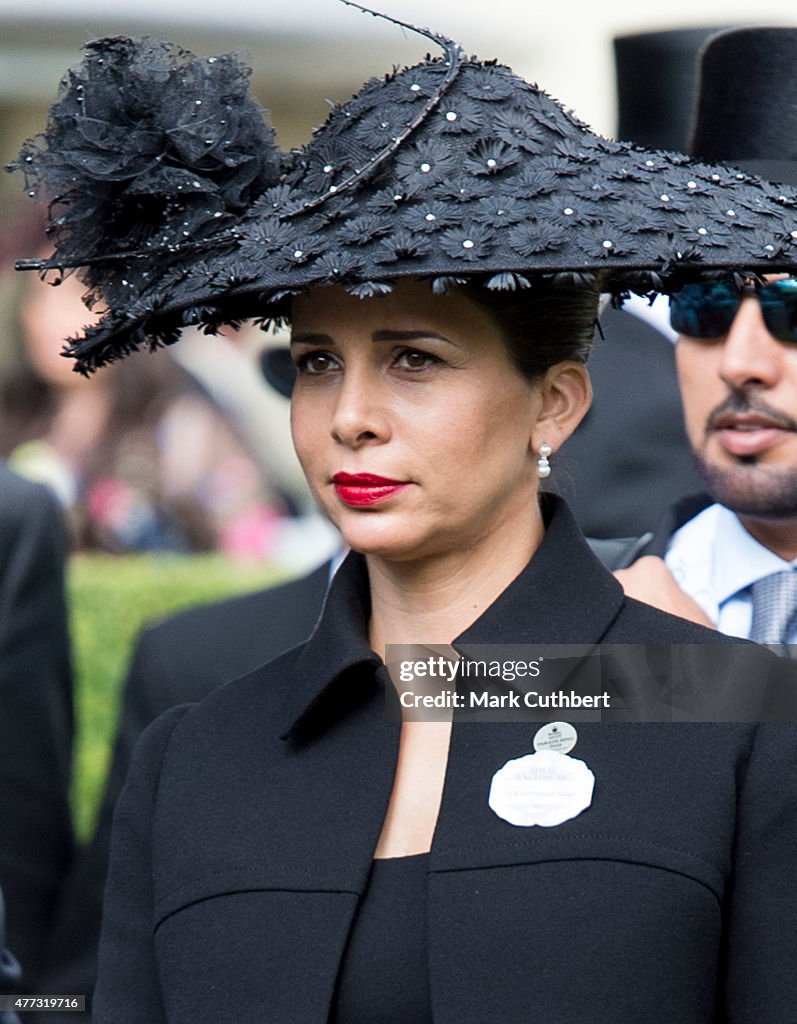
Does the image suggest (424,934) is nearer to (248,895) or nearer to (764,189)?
(248,895)

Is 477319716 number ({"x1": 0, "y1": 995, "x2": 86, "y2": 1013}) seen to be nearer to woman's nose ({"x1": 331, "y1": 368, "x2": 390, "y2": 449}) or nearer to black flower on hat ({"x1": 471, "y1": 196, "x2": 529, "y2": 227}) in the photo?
woman's nose ({"x1": 331, "y1": 368, "x2": 390, "y2": 449})

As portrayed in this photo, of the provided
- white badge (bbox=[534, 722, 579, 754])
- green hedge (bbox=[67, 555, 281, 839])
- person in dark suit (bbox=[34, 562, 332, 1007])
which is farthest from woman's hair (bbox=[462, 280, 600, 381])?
green hedge (bbox=[67, 555, 281, 839])

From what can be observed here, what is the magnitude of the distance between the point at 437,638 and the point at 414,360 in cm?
41

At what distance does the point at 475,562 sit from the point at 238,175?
646 mm

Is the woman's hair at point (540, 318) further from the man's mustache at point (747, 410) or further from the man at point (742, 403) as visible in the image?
the man's mustache at point (747, 410)

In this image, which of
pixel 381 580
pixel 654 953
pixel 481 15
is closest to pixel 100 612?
pixel 481 15

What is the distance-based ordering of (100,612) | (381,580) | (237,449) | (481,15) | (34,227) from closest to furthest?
(381,580) < (100,612) < (34,227) < (237,449) < (481,15)

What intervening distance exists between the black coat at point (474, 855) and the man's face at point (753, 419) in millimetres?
575

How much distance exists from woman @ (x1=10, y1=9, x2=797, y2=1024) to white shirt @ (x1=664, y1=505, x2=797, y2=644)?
1.98 feet

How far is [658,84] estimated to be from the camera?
3.95m

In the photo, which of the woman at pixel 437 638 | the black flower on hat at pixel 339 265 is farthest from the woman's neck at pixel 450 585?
the black flower on hat at pixel 339 265

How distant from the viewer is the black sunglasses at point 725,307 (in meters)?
3.34

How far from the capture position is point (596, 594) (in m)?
2.85

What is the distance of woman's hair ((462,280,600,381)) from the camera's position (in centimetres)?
272
